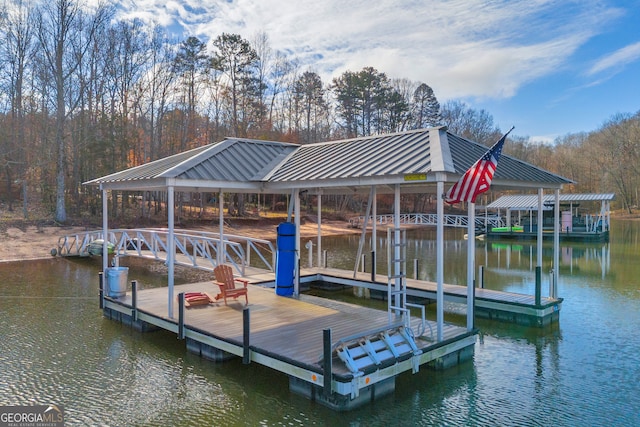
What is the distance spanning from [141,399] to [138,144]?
1192 inches

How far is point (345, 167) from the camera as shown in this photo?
8.51m

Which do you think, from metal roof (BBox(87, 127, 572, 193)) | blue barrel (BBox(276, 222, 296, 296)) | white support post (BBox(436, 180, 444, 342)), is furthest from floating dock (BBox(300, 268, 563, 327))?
white support post (BBox(436, 180, 444, 342))

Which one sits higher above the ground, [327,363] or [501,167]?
[501,167]

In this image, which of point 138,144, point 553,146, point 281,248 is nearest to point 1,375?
point 281,248

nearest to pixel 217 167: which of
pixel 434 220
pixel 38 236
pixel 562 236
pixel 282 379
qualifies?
pixel 282 379

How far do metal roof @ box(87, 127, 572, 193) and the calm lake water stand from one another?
2975 mm

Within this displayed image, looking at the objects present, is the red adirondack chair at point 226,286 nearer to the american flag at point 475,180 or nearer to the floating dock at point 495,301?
the floating dock at point 495,301

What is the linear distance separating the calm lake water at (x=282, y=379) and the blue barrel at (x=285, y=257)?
2526 mm

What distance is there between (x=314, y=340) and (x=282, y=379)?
28.6 inches

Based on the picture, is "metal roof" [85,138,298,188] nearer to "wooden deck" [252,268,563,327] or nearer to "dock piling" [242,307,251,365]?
"dock piling" [242,307,251,365]

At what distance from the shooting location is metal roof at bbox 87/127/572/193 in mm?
7426

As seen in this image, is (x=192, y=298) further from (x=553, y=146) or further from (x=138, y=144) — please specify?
(x=553, y=146)

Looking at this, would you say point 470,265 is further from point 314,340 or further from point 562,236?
point 562,236

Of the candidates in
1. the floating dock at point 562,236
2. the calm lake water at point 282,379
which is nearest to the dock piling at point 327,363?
the calm lake water at point 282,379
